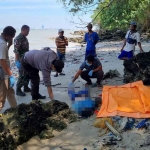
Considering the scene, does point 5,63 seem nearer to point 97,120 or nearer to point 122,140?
point 97,120

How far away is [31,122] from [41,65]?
3.70ft

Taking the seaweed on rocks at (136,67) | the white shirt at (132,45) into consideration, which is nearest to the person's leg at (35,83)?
the seaweed on rocks at (136,67)

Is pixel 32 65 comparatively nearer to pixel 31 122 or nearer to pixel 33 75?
pixel 33 75

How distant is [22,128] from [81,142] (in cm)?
93

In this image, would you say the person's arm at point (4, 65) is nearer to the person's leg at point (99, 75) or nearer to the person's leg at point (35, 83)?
the person's leg at point (35, 83)

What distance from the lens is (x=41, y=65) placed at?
191 inches

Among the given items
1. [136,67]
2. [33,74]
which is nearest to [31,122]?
[33,74]

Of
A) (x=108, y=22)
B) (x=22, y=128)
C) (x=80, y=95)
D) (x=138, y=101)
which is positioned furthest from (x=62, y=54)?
(x=108, y=22)

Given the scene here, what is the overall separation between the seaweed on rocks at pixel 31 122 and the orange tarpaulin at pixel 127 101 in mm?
643

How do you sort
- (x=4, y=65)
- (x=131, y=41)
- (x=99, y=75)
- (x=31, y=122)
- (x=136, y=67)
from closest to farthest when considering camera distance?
(x=31, y=122) < (x=4, y=65) < (x=136, y=67) < (x=99, y=75) < (x=131, y=41)

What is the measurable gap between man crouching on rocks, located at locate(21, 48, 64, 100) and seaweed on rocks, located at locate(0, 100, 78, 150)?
1.24 ft

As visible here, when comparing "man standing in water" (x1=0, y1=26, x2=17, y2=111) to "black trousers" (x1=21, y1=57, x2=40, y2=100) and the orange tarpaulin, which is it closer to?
"black trousers" (x1=21, y1=57, x2=40, y2=100)

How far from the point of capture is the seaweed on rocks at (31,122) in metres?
3.84

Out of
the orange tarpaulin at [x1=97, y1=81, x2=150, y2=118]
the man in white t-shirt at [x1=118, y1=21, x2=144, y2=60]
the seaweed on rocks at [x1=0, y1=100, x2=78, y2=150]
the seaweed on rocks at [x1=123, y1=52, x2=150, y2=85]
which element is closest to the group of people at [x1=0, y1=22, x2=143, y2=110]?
the man in white t-shirt at [x1=118, y1=21, x2=144, y2=60]
